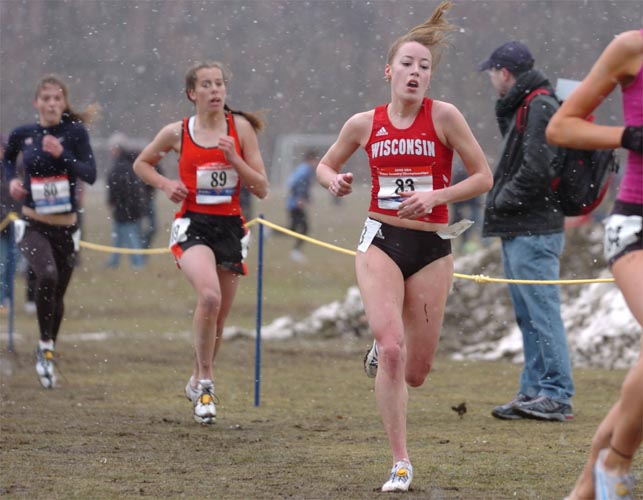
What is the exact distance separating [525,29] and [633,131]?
675 inches

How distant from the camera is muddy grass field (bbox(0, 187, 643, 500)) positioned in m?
5.63

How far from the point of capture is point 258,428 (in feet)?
24.3

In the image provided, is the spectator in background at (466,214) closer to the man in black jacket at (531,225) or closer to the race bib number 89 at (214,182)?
the man in black jacket at (531,225)

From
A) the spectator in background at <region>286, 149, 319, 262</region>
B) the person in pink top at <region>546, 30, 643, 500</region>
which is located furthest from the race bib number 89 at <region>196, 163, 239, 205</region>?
the spectator in background at <region>286, 149, 319, 262</region>

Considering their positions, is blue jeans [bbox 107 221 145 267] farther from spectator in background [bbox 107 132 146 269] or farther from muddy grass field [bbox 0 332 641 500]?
muddy grass field [bbox 0 332 641 500]

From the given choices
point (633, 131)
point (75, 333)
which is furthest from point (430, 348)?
point (75, 333)

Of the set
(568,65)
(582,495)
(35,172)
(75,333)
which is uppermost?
(568,65)

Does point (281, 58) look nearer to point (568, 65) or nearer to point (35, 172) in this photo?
point (568, 65)

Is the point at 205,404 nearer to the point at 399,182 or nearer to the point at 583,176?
the point at 399,182

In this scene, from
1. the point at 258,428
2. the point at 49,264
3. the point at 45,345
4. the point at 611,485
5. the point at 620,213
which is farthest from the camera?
the point at 45,345

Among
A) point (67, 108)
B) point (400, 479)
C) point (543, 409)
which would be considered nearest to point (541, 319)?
point (543, 409)

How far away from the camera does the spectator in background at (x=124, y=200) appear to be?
21.2 m

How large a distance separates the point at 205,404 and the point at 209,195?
1.31 meters

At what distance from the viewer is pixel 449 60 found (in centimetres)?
2136
